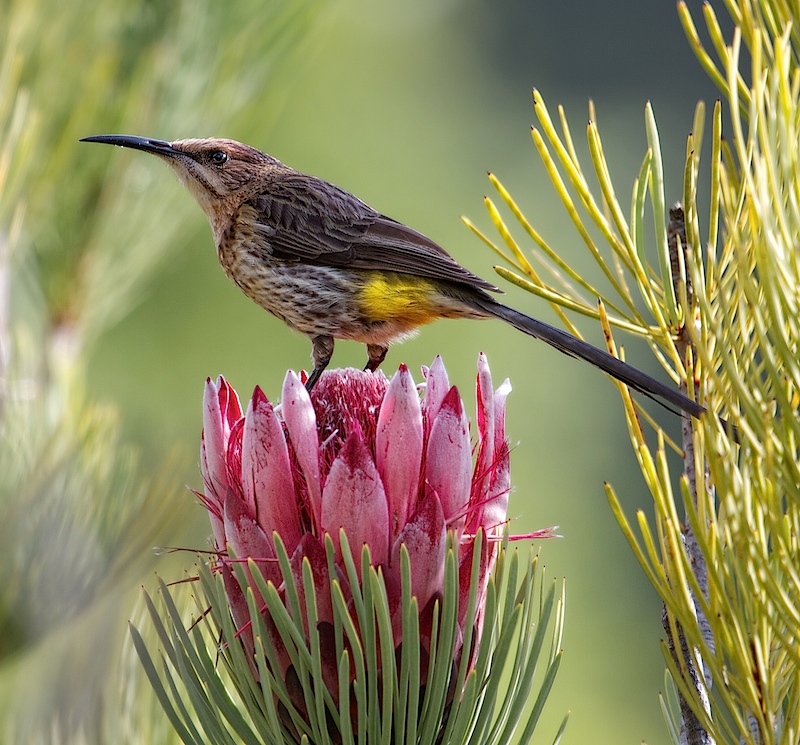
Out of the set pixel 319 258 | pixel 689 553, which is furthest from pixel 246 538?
pixel 319 258

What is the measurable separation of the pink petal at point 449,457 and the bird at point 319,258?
35.2 inches

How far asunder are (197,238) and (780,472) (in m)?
4.82

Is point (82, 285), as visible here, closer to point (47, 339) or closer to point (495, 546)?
point (47, 339)

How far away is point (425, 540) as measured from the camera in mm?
891

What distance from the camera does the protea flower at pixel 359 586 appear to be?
0.86 meters

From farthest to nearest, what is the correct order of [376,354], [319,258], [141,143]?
[319,258]
[376,354]
[141,143]

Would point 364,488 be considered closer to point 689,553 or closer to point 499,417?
point 499,417

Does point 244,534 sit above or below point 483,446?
below

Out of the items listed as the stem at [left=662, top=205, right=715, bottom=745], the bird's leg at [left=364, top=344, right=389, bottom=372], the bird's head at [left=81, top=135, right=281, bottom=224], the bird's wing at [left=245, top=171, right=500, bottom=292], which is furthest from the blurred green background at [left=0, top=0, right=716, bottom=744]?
the stem at [left=662, top=205, right=715, bottom=745]

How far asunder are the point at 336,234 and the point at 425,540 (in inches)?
57.6

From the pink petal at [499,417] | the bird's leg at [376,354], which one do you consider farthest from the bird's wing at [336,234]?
the pink petal at [499,417]

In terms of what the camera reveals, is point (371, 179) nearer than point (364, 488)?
No

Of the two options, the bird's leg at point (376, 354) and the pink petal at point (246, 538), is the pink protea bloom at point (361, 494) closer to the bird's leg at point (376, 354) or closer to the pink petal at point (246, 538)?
the pink petal at point (246, 538)

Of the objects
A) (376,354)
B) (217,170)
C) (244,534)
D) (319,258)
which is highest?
(217,170)
